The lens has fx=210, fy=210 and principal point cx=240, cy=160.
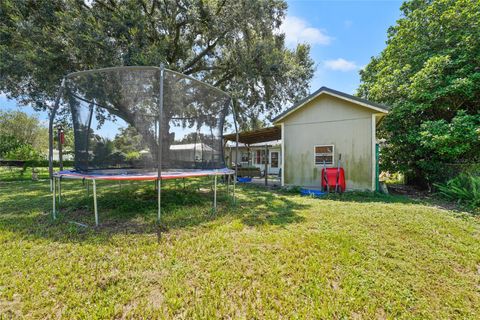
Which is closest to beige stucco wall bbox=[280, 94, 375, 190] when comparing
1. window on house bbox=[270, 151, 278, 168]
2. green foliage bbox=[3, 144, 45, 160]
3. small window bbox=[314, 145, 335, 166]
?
small window bbox=[314, 145, 335, 166]

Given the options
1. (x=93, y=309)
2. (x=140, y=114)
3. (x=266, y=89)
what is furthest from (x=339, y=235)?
(x=266, y=89)

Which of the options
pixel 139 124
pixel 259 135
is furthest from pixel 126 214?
pixel 259 135

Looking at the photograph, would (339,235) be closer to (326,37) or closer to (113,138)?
(113,138)

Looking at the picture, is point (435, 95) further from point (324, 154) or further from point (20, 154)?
point (20, 154)

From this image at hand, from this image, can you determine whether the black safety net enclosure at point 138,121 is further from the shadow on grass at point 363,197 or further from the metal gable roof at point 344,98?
the shadow on grass at point 363,197

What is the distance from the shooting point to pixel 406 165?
9.38 metres

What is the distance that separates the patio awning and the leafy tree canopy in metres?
2.36

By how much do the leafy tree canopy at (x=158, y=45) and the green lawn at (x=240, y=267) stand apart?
6506mm

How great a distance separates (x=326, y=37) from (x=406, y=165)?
23.4 ft

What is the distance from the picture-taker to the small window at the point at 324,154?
26.5 ft

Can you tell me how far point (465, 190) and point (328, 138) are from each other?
4037 millimetres

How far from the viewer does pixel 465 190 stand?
19.4 ft

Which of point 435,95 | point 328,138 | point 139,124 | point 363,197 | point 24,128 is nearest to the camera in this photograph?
point 139,124

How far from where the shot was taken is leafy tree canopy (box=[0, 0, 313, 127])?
25.2 feet
